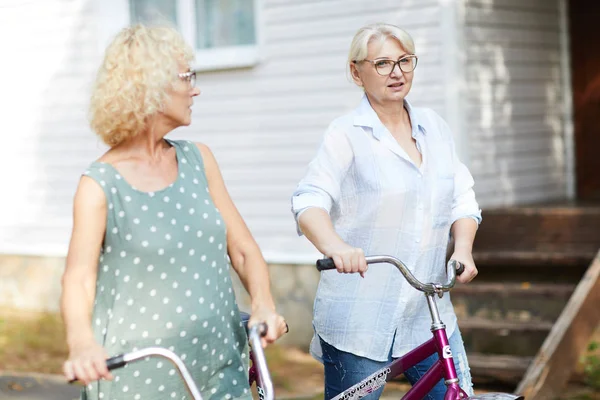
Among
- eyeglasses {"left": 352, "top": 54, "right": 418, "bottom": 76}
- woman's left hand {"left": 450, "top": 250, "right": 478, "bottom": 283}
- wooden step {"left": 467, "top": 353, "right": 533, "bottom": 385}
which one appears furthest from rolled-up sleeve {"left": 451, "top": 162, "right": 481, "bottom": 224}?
wooden step {"left": 467, "top": 353, "right": 533, "bottom": 385}

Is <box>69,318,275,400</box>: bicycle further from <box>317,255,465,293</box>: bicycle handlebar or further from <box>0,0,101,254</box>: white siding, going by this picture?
<box>0,0,101,254</box>: white siding

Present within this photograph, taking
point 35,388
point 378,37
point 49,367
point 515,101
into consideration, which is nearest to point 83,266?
point 378,37

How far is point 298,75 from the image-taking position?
352 inches

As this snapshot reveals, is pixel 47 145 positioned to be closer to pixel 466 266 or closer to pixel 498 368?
pixel 498 368

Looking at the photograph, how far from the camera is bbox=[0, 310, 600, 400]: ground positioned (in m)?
7.70

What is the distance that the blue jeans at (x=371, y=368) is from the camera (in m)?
4.09

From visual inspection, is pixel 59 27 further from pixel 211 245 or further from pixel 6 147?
pixel 211 245

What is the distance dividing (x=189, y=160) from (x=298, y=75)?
5.47 m

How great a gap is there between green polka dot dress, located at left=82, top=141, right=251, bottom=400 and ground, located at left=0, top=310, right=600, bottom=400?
3999mm

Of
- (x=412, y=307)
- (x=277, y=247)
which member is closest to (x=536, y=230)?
(x=277, y=247)

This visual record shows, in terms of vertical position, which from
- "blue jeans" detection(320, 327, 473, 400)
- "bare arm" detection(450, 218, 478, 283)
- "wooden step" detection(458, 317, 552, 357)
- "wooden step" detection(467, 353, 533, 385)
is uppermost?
"bare arm" detection(450, 218, 478, 283)

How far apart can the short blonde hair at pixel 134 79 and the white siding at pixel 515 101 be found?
200 inches

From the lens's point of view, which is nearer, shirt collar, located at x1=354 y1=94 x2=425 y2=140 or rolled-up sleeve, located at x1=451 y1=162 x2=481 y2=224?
shirt collar, located at x1=354 y1=94 x2=425 y2=140

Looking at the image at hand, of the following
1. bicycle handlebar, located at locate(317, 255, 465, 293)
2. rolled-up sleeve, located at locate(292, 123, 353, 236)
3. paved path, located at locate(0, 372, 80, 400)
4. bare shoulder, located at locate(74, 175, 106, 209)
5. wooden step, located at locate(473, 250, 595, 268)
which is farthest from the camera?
paved path, located at locate(0, 372, 80, 400)
